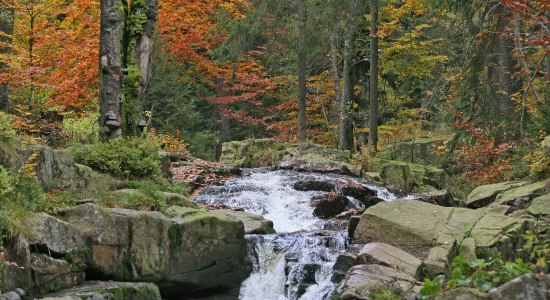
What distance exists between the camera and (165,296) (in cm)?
877

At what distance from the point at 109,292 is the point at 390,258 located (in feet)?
12.9

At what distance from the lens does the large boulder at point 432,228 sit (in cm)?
899

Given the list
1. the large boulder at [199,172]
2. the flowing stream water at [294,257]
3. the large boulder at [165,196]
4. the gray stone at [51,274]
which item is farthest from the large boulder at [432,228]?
the large boulder at [199,172]

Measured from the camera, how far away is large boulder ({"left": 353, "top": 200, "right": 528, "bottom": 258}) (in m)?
8.99

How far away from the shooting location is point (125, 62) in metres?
12.0

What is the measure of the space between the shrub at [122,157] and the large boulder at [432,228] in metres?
3.97

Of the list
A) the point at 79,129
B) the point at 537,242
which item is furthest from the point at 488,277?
the point at 79,129

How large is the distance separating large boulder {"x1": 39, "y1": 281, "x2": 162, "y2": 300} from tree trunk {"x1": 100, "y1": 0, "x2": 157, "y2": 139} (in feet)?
15.3

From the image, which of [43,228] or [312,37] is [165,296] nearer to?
[43,228]

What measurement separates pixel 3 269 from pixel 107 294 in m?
1.25

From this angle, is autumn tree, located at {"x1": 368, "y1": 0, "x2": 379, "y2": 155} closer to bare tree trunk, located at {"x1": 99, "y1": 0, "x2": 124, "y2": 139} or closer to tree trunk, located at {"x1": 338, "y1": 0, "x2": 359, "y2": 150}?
tree trunk, located at {"x1": 338, "y1": 0, "x2": 359, "y2": 150}

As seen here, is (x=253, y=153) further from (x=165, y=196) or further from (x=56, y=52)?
(x=165, y=196)

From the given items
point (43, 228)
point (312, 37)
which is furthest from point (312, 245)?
point (312, 37)

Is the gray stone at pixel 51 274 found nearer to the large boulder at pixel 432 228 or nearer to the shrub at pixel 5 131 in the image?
the shrub at pixel 5 131
